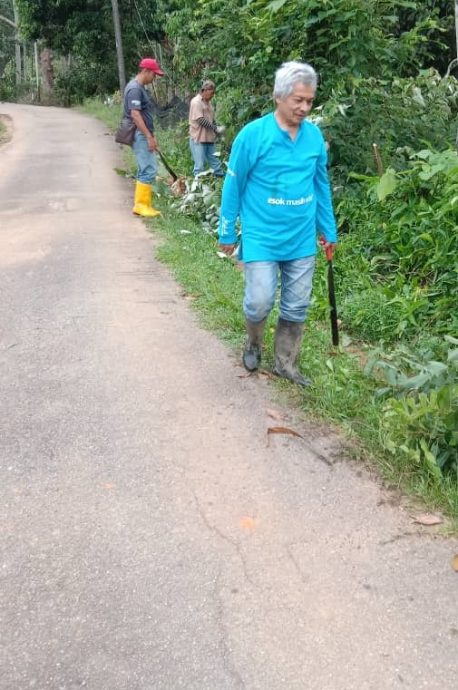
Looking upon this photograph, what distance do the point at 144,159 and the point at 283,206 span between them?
5.51 m

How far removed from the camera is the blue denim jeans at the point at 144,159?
28.2 ft

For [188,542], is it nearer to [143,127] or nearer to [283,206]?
[283,206]

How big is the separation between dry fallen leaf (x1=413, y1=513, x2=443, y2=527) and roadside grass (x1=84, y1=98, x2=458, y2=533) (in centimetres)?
5

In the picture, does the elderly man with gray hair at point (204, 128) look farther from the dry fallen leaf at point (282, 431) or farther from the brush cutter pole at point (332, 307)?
the dry fallen leaf at point (282, 431)

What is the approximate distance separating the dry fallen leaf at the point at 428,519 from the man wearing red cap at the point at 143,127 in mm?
6720

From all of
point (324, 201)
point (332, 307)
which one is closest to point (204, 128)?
point (332, 307)

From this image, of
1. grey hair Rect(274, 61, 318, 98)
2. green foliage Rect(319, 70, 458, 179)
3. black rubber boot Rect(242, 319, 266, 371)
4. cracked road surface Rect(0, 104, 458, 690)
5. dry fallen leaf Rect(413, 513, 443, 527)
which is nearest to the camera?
cracked road surface Rect(0, 104, 458, 690)

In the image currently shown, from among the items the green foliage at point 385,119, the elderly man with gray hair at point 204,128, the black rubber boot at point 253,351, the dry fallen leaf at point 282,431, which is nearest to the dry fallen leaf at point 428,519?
the dry fallen leaf at point 282,431

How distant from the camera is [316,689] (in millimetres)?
2094

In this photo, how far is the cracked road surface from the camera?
221 cm

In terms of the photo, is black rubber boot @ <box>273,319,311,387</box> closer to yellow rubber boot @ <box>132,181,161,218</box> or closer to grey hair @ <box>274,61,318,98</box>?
grey hair @ <box>274,61,318,98</box>

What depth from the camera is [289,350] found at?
4.13 m

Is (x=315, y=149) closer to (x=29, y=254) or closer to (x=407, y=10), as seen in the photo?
(x=29, y=254)

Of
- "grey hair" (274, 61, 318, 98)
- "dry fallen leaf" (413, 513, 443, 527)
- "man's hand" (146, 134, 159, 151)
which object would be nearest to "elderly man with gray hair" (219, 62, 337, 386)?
"grey hair" (274, 61, 318, 98)
